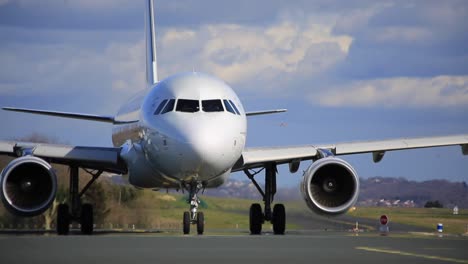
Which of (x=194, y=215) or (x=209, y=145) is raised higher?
(x=209, y=145)

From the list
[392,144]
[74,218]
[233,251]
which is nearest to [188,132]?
[74,218]

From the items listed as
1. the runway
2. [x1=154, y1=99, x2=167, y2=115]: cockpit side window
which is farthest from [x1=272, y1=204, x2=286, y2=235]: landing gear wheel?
the runway

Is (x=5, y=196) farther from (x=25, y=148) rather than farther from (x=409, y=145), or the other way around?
(x=409, y=145)

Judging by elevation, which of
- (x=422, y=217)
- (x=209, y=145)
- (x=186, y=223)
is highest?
(x=209, y=145)

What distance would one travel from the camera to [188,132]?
28.6m

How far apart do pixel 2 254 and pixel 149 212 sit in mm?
28123

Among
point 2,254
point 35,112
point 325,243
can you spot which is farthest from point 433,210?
point 2,254

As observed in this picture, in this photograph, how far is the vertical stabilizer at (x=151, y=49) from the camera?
43.4 meters

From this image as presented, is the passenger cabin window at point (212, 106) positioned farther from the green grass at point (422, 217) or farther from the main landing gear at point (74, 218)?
the green grass at point (422, 217)

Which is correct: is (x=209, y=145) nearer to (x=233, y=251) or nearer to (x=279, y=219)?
(x=279, y=219)

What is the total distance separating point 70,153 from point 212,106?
17.4ft

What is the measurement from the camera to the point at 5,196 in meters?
30.4

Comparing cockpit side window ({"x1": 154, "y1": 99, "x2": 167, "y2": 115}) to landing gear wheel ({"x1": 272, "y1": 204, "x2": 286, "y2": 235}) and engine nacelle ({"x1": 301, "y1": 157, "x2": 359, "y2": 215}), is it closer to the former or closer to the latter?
engine nacelle ({"x1": 301, "y1": 157, "x2": 359, "y2": 215})

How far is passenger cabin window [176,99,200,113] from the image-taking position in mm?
29359
